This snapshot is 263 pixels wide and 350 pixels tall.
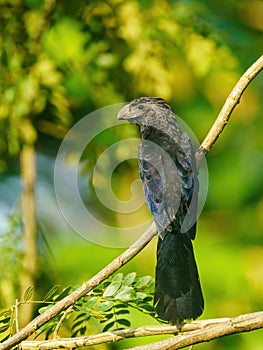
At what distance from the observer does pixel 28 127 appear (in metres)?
3.24

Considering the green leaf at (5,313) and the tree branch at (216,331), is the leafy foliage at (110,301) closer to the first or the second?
the green leaf at (5,313)

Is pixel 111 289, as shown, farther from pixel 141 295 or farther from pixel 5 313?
pixel 5 313

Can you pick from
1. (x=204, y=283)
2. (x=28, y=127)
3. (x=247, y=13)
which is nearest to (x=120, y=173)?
(x=28, y=127)

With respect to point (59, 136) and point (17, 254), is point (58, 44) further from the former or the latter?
point (17, 254)

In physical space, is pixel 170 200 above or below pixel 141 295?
above

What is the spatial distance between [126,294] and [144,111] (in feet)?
1.79

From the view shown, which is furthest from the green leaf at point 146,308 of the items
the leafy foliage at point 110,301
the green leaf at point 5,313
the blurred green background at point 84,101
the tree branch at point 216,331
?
the blurred green background at point 84,101

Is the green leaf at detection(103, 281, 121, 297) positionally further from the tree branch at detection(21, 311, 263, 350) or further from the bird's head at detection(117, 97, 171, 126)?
the bird's head at detection(117, 97, 171, 126)

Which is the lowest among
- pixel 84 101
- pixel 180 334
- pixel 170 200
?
pixel 180 334

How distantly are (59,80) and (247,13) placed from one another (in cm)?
166

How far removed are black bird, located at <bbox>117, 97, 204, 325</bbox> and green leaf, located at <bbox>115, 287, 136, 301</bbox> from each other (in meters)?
0.07

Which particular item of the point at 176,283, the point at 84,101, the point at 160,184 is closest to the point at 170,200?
the point at 160,184

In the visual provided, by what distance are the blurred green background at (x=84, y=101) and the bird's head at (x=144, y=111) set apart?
0.98 m

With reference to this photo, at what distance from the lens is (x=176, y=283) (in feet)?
6.08
